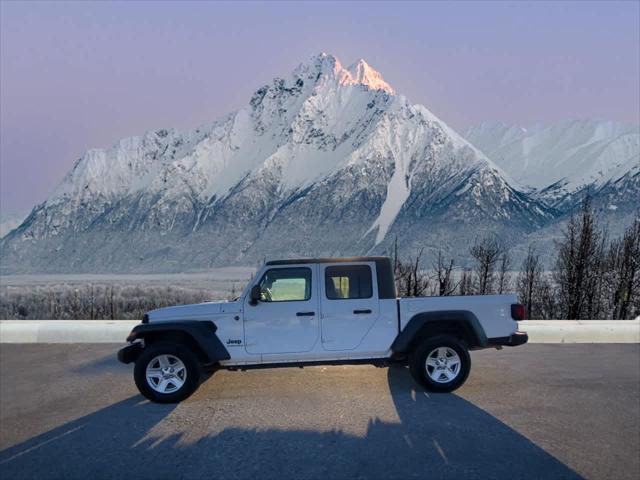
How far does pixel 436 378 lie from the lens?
716cm

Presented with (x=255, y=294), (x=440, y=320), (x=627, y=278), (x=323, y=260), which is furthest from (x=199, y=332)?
(x=627, y=278)

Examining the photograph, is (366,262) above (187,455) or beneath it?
above

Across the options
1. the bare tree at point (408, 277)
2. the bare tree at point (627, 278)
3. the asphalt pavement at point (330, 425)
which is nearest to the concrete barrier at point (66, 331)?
the asphalt pavement at point (330, 425)

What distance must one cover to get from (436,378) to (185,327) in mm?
3231

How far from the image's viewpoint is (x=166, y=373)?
6.98m

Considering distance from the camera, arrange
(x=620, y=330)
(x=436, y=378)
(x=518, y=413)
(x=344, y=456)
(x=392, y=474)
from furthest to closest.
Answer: (x=620, y=330), (x=436, y=378), (x=518, y=413), (x=344, y=456), (x=392, y=474)

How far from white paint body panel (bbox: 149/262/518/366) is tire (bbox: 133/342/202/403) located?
389 millimetres

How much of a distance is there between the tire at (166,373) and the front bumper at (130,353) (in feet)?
0.96

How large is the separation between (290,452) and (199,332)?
7.70 ft

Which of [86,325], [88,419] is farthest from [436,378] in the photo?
[86,325]

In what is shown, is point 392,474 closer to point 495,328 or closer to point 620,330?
point 495,328

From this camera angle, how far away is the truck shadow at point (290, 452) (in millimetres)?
4758

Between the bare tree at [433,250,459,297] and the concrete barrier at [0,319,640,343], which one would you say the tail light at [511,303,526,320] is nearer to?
the bare tree at [433,250,459,297]

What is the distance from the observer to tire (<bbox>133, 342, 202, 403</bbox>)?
22.6 feet
